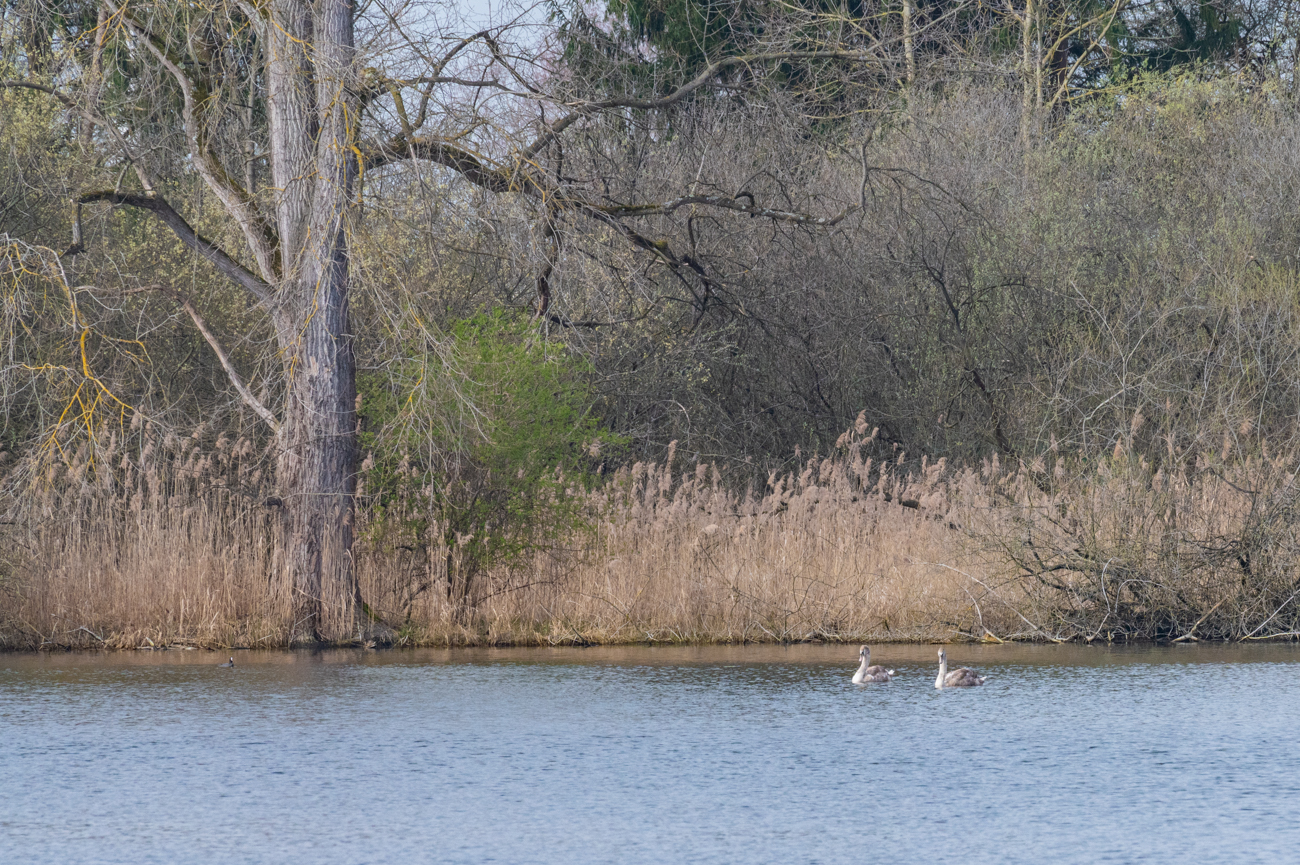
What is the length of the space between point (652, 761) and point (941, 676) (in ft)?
9.79

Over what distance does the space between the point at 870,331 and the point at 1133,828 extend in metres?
14.8

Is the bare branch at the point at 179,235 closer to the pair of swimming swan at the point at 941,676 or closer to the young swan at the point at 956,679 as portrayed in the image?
the pair of swimming swan at the point at 941,676

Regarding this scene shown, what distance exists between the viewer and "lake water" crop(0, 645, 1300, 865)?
6551mm

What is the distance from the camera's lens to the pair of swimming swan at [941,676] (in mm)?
10453

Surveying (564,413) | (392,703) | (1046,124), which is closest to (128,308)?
(564,413)

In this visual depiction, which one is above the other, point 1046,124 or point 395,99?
point 1046,124

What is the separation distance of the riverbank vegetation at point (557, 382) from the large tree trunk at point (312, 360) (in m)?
0.04

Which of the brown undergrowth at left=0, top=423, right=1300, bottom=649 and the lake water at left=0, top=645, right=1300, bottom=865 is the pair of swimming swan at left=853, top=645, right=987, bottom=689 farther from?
the brown undergrowth at left=0, top=423, right=1300, bottom=649

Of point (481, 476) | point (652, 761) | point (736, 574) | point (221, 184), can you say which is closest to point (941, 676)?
point (652, 761)

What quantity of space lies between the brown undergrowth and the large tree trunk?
34cm

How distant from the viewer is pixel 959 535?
1414cm

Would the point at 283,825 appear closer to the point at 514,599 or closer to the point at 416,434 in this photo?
the point at 416,434

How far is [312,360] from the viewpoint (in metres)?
13.7

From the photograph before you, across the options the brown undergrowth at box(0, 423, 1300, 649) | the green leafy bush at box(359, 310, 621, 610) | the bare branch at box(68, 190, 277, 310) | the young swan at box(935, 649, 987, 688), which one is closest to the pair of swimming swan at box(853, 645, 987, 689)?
the young swan at box(935, 649, 987, 688)
